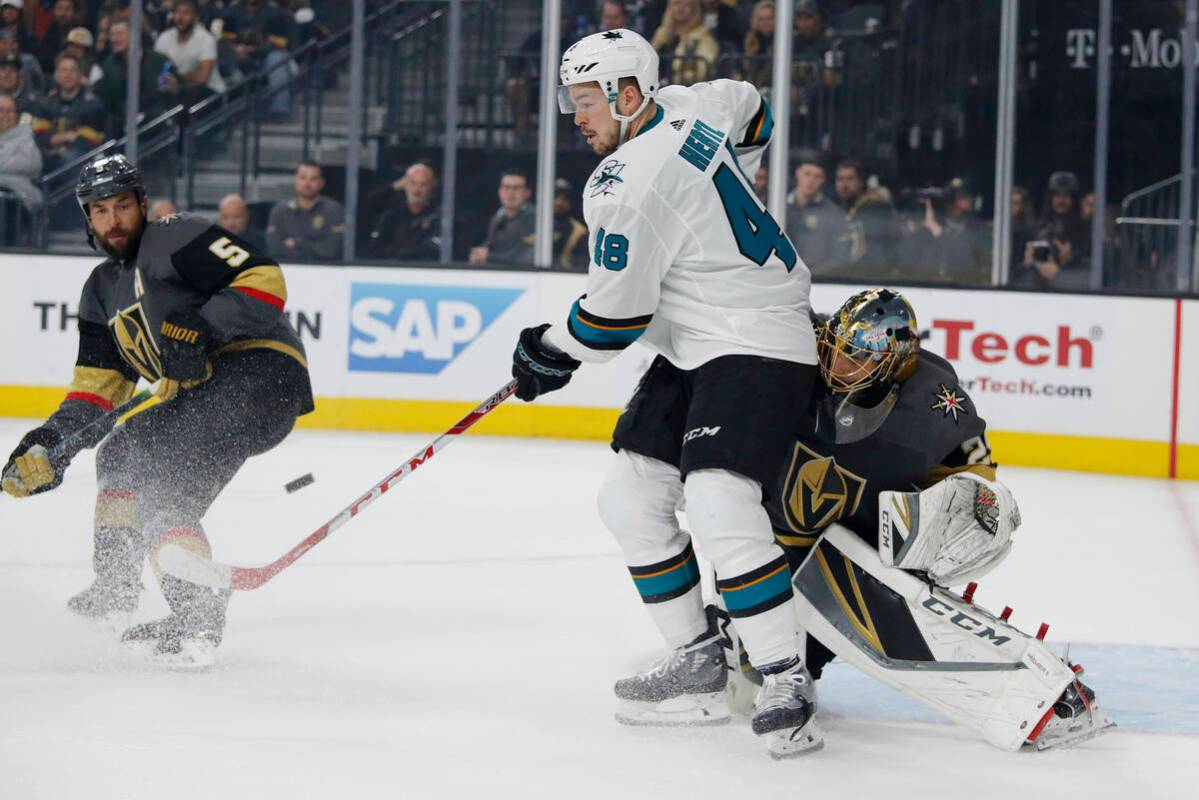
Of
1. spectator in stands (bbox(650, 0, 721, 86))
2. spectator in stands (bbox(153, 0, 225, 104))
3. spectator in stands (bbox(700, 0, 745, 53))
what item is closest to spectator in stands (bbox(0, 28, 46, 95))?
spectator in stands (bbox(153, 0, 225, 104))

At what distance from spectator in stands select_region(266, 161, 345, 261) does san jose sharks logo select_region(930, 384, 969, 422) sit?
469cm

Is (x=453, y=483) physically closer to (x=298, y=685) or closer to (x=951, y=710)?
(x=298, y=685)

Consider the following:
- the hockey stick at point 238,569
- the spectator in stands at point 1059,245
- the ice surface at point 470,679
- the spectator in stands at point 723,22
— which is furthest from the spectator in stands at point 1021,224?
the hockey stick at point 238,569

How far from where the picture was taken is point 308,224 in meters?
7.31

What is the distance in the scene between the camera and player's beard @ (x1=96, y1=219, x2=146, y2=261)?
3324mm

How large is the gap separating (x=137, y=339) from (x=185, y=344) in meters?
0.19

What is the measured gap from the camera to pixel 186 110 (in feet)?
25.4

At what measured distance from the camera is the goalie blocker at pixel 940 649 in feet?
9.05

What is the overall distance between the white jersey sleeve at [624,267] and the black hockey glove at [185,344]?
0.84m

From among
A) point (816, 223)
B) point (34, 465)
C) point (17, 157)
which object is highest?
point (17, 157)

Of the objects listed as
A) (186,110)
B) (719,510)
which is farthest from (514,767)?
(186,110)

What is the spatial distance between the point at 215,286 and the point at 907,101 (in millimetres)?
4320

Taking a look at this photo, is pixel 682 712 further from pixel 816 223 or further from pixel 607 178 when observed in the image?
pixel 816 223

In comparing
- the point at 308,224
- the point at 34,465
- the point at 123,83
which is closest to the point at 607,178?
the point at 34,465
